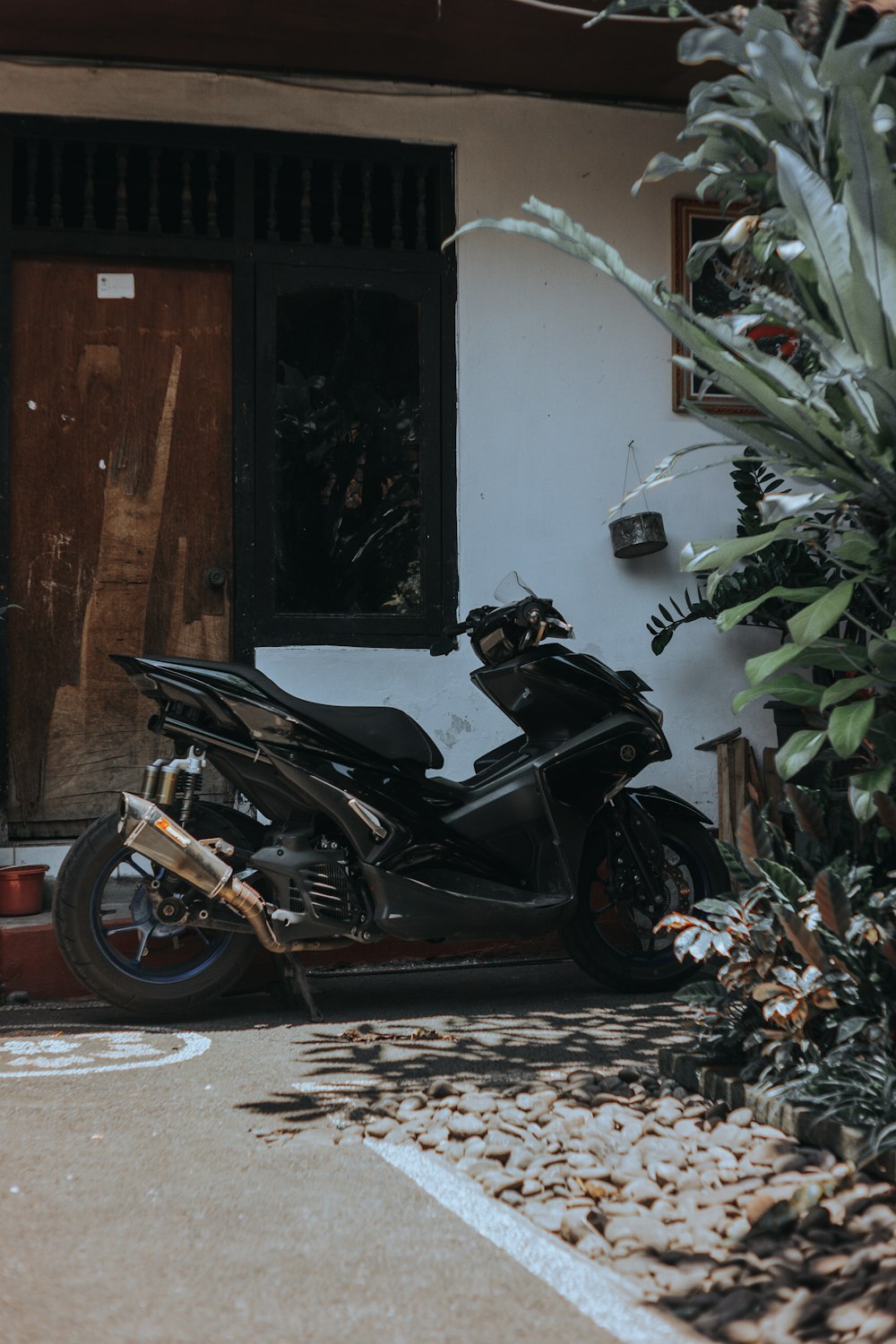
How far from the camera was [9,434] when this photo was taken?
247 inches

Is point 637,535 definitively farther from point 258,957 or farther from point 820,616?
point 820,616

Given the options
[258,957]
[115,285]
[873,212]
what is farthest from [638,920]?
[115,285]

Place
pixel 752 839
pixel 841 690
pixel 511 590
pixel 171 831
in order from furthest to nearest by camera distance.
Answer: pixel 511 590
pixel 171 831
pixel 752 839
pixel 841 690

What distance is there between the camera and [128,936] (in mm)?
4875

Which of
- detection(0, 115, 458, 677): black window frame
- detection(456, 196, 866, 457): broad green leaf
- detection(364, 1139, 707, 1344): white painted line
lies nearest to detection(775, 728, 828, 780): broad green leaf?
detection(456, 196, 866, 457): broad green leaf

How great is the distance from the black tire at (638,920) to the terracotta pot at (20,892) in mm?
2101

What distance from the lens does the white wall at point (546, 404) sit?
21.3 ft

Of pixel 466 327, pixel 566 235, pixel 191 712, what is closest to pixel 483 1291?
pixel 566 235

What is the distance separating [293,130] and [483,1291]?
18.1 ft

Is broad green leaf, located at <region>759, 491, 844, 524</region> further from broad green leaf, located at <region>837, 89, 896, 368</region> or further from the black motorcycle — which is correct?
the black motorcycle

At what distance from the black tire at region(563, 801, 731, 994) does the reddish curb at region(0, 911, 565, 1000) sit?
0.63 meters

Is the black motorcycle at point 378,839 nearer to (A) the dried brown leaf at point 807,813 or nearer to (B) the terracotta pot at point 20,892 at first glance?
(B) the terracotta pot at point 20,892

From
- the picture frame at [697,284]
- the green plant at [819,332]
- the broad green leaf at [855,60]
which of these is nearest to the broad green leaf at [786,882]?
the green plant at [819,332]

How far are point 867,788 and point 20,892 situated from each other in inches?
140
